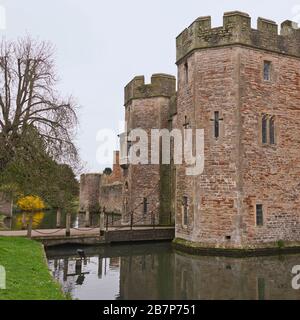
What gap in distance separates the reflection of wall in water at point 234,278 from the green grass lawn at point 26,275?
137 inches

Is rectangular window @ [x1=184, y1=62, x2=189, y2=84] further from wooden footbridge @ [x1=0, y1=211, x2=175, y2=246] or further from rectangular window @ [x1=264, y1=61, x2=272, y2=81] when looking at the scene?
wooden footbridge @ [x1=0, y1=211, x2=175, y2=246]

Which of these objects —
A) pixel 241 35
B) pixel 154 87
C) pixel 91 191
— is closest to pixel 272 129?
pixel 241 35

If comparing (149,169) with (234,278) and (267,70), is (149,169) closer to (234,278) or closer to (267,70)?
(267,70)

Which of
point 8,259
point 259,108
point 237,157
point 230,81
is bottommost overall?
point 8,259

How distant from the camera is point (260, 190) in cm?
1738

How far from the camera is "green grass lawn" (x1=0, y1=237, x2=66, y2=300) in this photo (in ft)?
26.5

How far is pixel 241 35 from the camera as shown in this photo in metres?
17.5

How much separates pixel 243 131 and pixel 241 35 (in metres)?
4.49

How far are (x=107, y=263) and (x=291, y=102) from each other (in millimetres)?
11730

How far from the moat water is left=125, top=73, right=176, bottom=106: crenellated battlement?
11.7 m

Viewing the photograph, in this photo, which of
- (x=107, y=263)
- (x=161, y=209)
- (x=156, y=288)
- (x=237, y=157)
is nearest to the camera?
(x=156, y=288)

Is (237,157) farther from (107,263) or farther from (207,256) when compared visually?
(107,263)

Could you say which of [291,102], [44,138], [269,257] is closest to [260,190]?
[269,257]

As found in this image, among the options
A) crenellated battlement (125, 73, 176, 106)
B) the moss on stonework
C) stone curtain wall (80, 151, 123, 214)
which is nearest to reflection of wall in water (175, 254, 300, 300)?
the moss on stonework
